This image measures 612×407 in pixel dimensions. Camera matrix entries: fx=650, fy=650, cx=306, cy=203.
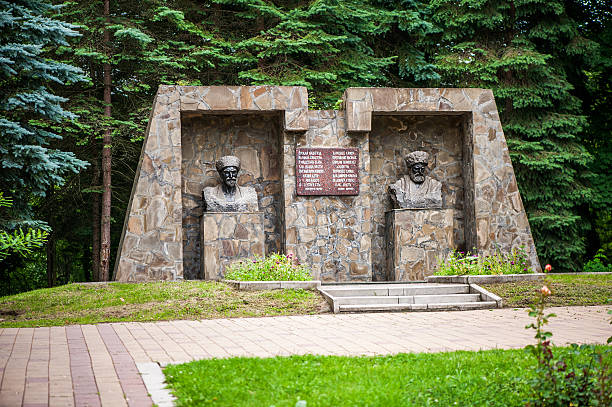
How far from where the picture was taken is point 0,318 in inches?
336

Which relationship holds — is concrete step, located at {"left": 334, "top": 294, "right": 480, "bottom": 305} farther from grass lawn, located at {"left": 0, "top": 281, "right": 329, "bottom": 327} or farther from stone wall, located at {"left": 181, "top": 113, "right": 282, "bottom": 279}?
stone wall, located at {"left": 181, "top": 113, "right": 282, "bottom": 279}

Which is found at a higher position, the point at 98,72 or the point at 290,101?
the point at 98,72

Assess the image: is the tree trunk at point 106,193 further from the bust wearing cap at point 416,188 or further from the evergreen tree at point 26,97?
the bust wearing cap at point 416,188

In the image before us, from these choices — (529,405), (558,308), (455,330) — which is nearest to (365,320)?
(455,330)

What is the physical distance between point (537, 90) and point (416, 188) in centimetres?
549

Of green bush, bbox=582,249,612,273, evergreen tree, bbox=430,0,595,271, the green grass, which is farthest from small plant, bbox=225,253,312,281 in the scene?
green bush, bbox=582,249,612,273

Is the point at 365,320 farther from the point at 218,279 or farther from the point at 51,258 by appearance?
the point at 51,258

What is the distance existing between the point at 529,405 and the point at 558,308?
212 inches

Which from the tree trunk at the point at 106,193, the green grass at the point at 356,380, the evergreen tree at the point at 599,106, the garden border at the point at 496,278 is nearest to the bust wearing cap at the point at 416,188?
the garden border at the point at 496,278

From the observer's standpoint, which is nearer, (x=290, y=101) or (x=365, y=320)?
(x=365, y=320)

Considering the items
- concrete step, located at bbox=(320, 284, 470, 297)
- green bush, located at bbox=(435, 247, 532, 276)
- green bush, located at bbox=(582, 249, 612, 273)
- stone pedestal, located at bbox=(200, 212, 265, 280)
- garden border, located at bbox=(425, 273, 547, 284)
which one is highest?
stone pedestal, located at bbox=(200, 212, 265, 280)

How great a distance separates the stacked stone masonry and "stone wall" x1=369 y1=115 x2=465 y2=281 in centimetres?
2

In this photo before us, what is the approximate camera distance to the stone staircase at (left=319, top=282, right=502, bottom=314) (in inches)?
342

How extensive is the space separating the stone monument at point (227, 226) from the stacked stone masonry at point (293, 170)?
1.35ft
